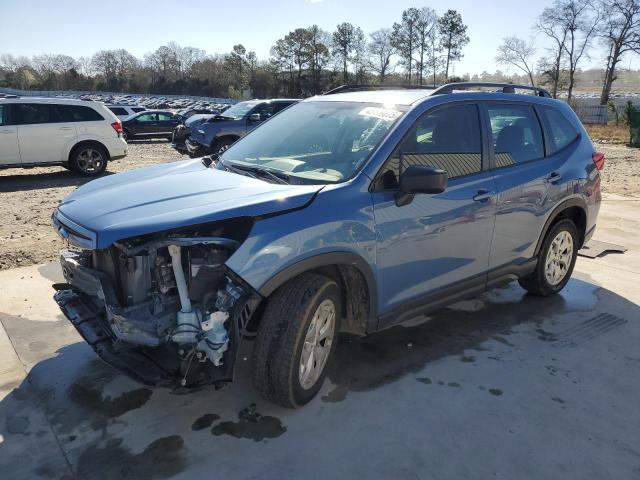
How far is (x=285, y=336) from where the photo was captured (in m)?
2.91

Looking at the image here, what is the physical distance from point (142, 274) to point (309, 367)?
3.58ft

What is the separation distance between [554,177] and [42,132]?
10879mm

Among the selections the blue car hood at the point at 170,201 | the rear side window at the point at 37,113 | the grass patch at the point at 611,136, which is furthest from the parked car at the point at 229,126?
the grass patch at the point at 611,136

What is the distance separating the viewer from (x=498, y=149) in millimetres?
4145

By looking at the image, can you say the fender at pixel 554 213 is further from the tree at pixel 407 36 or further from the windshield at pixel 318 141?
the tree at pixel 407 36

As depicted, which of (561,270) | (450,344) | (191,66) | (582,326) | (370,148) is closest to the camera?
(370,148)

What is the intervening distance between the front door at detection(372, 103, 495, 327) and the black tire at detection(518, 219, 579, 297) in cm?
98

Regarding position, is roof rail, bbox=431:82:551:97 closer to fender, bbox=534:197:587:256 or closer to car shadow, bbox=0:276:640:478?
fender, bbox=534:197:587:256

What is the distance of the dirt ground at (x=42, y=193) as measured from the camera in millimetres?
Result: 6281

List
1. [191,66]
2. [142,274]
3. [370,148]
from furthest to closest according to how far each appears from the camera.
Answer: [191,66], [370,148], [142,274]

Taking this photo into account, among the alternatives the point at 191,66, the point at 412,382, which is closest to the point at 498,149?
the point at 412,382

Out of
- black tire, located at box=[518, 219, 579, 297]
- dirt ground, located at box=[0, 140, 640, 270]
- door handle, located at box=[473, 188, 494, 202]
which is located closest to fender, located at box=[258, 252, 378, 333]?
door handle, located at box=[473, 188, 494, 202]

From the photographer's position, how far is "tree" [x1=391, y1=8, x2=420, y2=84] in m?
79.9

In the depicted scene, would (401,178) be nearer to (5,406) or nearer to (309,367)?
(309,367)
